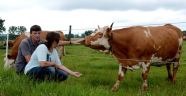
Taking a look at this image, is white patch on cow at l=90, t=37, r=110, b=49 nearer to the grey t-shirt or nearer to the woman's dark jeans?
the grey t-shirt

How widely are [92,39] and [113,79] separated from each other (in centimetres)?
149

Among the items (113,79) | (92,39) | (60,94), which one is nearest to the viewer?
(60,94)

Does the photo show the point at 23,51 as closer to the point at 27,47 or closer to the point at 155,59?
the point at 27,47

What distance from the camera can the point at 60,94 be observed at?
7.64 m

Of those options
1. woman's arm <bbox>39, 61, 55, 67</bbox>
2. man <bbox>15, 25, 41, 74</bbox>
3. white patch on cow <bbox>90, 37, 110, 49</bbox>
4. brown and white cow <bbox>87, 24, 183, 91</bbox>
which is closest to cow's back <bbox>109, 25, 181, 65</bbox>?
brown and white cow <bbox>87, 24, 183, 91</bbox>

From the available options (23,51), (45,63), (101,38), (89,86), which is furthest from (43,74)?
(101,38)

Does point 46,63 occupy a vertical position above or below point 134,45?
below

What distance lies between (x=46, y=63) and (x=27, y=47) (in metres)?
1.39

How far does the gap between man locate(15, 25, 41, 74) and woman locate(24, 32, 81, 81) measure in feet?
2.34

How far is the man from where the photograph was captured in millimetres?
9906

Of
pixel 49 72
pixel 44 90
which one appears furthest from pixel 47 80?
pixel 44 90

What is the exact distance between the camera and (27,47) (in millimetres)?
10000

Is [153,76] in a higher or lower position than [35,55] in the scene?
lower

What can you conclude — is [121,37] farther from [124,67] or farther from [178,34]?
[178,34]
